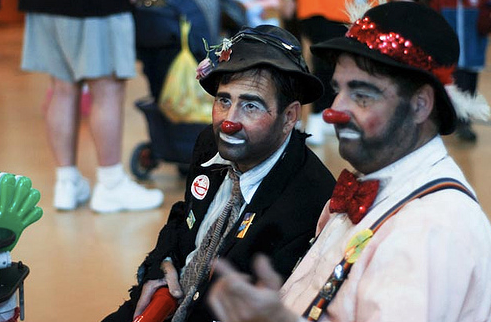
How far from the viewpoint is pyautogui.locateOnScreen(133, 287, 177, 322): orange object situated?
92.3 inches

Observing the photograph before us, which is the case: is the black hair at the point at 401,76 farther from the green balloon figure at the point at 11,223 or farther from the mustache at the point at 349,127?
the green balloon figure at the point at 11,223

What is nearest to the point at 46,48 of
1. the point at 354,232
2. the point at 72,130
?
the point at 72,130

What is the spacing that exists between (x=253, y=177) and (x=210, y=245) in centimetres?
22

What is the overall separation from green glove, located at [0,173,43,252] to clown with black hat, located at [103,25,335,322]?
0.41 metres

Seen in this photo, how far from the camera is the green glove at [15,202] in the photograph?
88.2 inches

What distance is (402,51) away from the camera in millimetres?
1705

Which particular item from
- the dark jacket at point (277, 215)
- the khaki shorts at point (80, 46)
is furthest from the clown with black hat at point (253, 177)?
the khaki shorts at point (80, 46)

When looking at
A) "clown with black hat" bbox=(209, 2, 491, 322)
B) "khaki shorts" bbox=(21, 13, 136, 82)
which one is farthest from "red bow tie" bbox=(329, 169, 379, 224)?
"khaki shorts" bbox=(21, 13, 136, 82)

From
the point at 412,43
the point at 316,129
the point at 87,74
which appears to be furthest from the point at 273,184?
the point at 316,129

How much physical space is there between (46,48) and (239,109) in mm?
2207

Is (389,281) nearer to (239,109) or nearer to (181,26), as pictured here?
(239,109)

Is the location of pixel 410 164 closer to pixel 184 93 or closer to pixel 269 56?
pixel 269 56

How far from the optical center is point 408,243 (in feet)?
5.21

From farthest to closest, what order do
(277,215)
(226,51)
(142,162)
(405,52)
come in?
1. (142,162)
2. (226,51)
3. (277,215)
4. (405,52)
